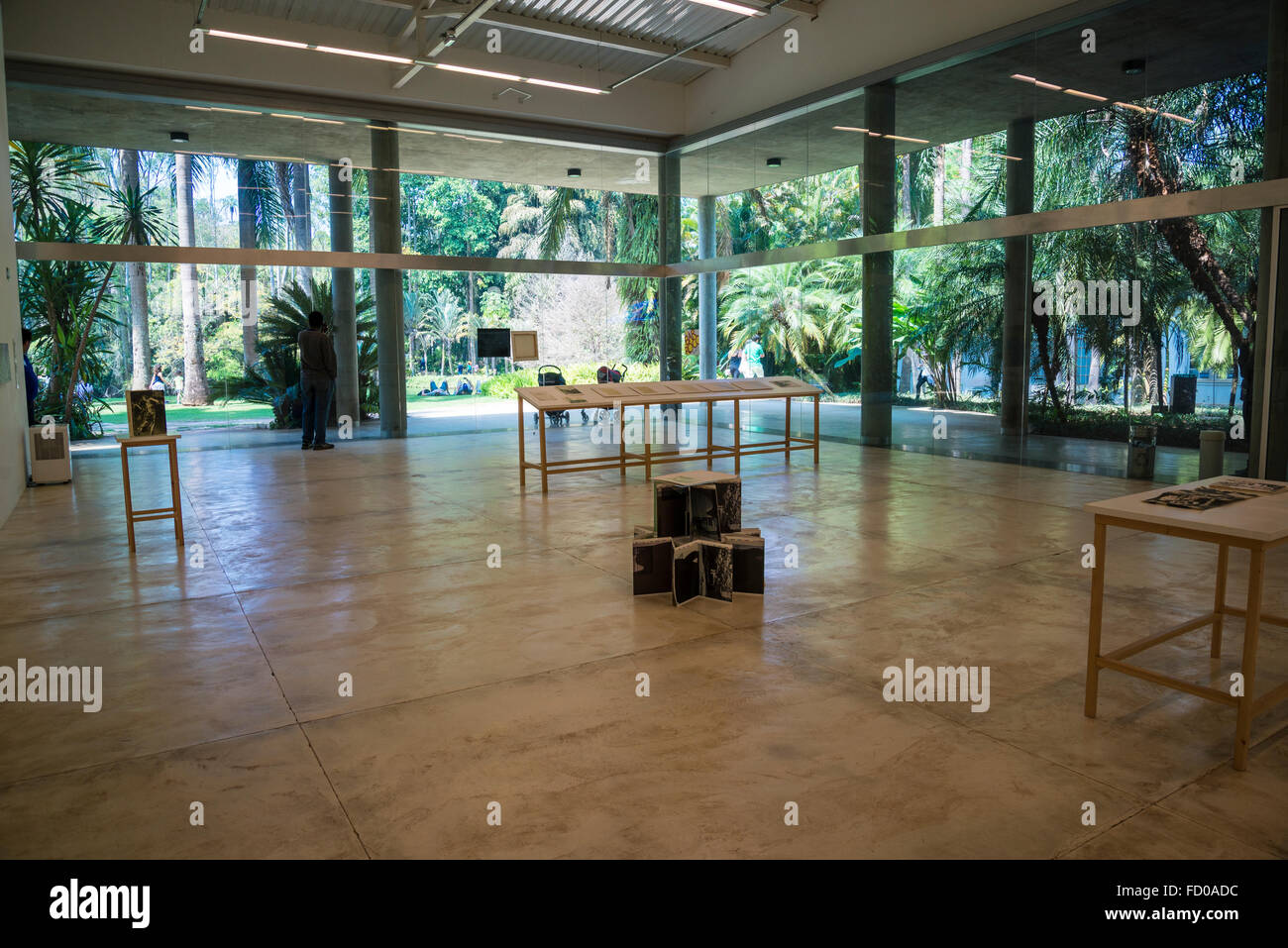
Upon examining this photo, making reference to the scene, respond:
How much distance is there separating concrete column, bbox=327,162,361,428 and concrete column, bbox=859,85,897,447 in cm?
739

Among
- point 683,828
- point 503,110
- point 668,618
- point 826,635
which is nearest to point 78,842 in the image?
point 683,828

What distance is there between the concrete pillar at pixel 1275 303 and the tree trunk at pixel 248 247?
1178cm

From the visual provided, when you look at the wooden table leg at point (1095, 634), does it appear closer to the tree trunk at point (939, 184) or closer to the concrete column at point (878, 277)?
the tree trunk at point (939, 184)

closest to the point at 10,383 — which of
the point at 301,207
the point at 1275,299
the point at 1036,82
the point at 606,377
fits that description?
the point at 301,207

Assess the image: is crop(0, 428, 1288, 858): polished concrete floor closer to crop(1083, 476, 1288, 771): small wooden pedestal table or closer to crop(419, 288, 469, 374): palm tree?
crop(1083, 476, 1288, 771): small wooden pedestal table

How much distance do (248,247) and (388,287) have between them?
80.6 inches

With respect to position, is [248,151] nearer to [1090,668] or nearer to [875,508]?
[875,508]

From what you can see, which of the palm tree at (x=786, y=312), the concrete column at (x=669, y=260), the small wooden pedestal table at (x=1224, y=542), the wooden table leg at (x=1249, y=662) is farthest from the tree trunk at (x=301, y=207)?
the wooden table leg at (x=1249, y=662)

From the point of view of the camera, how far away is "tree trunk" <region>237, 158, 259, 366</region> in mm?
12195

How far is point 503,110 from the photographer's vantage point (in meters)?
13.8

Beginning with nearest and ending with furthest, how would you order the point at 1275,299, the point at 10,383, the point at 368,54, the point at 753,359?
the point at 1275,299
the point at 10,383
the point at 368,54
the point at 753,359

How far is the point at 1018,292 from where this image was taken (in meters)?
9.95

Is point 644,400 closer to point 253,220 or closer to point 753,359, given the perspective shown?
point 753,359

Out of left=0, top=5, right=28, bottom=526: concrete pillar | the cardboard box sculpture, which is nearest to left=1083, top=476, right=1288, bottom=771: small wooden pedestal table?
the cardboard box sculpture
